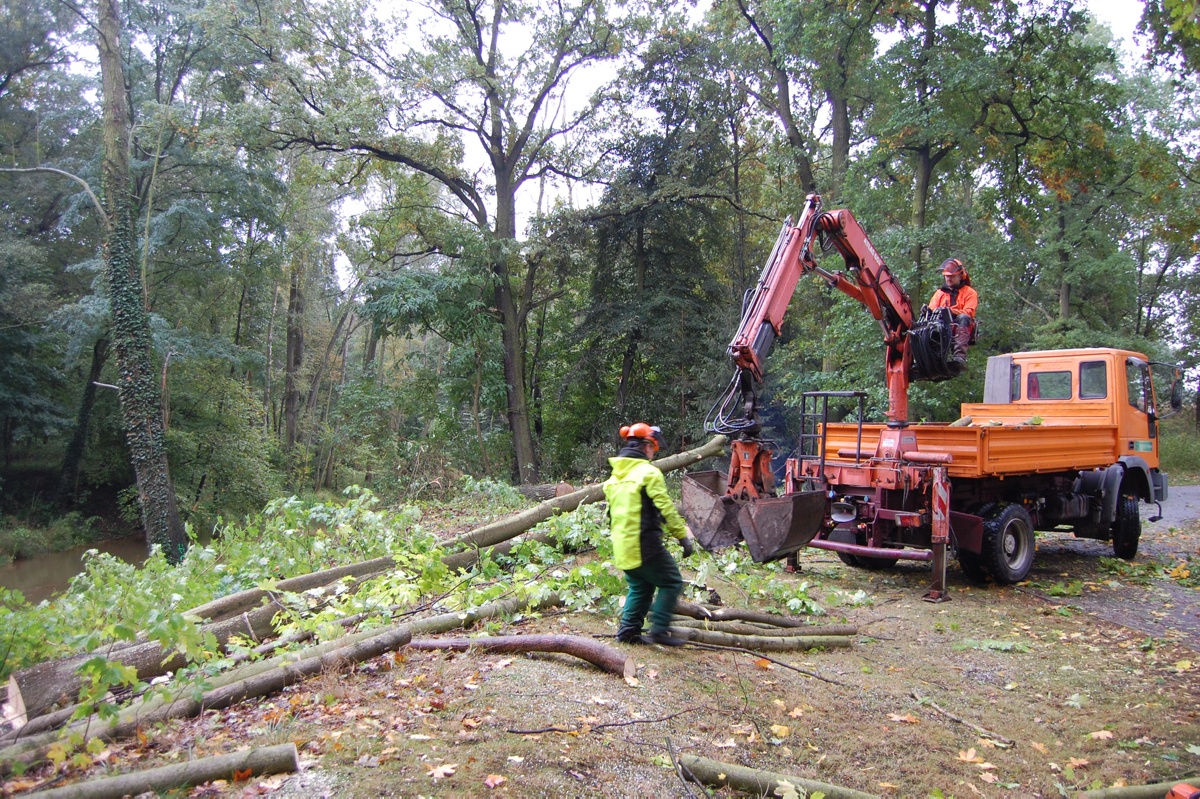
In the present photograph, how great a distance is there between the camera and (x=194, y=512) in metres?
22.6

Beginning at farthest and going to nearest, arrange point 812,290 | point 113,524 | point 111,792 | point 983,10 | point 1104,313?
point 1104,313, point 113,524, point 812,290, point 983,10, point 111,792

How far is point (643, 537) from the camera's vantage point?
527cm

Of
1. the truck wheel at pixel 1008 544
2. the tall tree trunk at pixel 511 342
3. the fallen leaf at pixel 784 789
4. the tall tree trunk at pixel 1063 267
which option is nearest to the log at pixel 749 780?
the fallen leaf at pixel 784 789

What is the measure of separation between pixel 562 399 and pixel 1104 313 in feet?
74.6

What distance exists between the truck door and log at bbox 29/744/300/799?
11.3 metres

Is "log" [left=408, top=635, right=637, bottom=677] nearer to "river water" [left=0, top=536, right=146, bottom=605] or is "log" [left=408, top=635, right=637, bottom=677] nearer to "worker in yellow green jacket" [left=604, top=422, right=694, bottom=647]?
"worker in yellow green jacket" [left=604, top=422, right=694, bottom=647]

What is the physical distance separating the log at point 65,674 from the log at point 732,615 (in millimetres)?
3397

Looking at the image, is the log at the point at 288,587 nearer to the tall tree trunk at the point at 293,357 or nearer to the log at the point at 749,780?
the log at the point at 749,780

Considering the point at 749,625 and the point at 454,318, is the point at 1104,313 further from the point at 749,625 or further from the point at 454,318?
the point at 749,625

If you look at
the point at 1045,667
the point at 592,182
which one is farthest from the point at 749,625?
the point at 592,182

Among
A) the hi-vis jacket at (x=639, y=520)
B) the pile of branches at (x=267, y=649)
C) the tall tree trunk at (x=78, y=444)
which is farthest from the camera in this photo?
the tall tree trunk at (x=78, y=444)

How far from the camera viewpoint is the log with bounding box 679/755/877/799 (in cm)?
364

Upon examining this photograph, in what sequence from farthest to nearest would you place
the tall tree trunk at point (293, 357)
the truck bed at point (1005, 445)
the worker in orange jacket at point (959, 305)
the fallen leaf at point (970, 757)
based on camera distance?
1. the tall tree trunk at point (293, 357)
2. the worker in orange jacket at point (959, 305)
3. the truck bed at point (1005, 445)
4. the fallen leaf at point (970, 757)

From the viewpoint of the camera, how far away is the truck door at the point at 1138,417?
1062 centimetres
